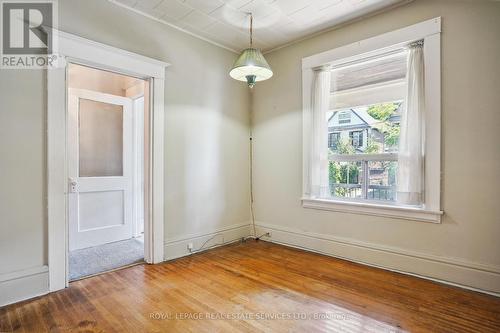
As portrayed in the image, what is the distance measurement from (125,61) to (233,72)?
47.4 inches

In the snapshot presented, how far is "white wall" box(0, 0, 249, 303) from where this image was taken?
2.33m

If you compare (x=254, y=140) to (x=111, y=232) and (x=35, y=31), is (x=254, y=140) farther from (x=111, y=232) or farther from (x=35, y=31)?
(x=35, y=31)

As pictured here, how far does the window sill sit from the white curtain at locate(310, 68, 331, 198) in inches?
5.6

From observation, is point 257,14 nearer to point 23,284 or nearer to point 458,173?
point 458,173

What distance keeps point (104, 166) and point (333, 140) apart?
336 cm

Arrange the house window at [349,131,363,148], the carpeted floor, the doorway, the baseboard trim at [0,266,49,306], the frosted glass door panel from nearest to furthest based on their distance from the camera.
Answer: the baseboard trim at [0,266,49,306] → the carpeted floor → the house window at [349,131,363,148] → the doorway → the frosted glass door panel

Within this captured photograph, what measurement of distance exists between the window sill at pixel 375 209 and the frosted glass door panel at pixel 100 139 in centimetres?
295

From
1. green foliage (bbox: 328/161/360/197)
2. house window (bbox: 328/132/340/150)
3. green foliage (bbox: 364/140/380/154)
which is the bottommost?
green foliage (bbox: 328/161/360/197)

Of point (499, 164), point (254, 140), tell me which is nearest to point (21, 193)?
point (254, 140)

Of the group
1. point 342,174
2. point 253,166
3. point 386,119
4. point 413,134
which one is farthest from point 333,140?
point 253,166

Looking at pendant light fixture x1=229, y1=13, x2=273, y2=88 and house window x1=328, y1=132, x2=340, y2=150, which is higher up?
pendant light fixture x1=229, y1=13, x2=273, y2=88

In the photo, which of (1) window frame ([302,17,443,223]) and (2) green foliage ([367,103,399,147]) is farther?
(2) green foliage ([367,103,399,147])

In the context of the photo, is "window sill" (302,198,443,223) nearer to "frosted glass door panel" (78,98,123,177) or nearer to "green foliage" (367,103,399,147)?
"green foliage" (367,103,399,147)

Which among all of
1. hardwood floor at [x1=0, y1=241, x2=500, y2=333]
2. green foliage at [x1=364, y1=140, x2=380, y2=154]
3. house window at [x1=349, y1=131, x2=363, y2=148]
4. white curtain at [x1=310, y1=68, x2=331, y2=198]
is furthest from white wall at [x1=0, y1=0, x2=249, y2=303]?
green foliage at [x1=364, y1=140, x2=380, y2=154]
